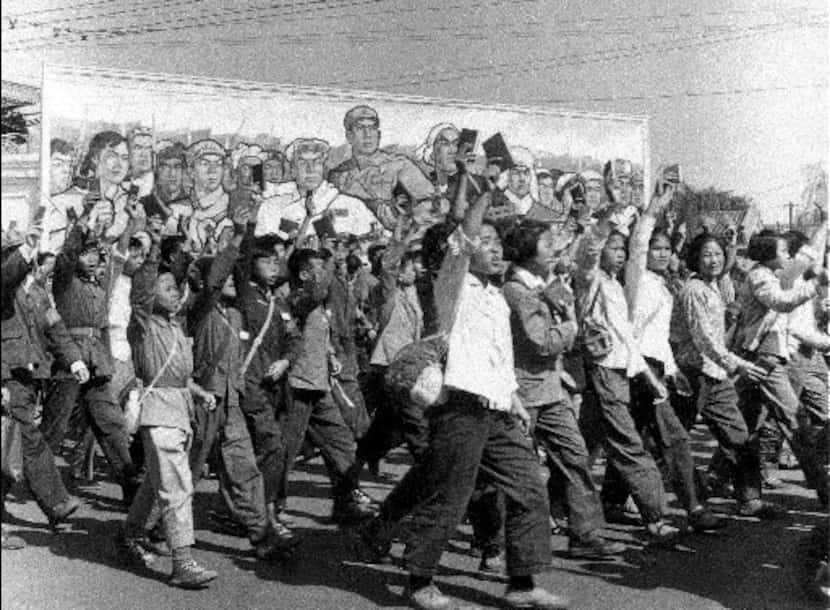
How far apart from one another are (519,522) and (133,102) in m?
12.2

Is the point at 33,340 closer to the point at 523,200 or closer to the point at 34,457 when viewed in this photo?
the point at 34,457

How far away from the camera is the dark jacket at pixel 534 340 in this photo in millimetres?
5285

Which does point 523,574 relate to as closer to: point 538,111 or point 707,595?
point 707,595

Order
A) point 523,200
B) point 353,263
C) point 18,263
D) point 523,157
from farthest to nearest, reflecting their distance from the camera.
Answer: point 523,157 < point 523,200 < point 353,263 < point 18,263

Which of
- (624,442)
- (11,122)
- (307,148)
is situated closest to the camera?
(11,122)

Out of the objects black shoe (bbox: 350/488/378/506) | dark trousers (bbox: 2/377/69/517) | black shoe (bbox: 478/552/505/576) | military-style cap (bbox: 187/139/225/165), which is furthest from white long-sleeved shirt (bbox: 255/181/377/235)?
black shoe (bbox: 478/552/505/576)

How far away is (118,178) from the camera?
15219 mm

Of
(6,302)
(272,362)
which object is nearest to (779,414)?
(272,362)

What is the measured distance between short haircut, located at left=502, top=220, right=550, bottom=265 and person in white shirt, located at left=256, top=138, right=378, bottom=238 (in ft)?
36.5

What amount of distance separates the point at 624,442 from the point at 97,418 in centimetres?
319

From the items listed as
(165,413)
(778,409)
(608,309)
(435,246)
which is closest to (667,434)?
(608,309)

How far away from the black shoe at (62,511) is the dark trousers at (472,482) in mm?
2138

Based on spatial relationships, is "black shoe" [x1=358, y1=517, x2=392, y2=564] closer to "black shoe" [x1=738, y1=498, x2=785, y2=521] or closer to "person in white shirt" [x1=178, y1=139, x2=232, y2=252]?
"black shoe" [x1=738, y1=498, x2=785, y2=521]

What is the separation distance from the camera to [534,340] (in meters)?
5.27
